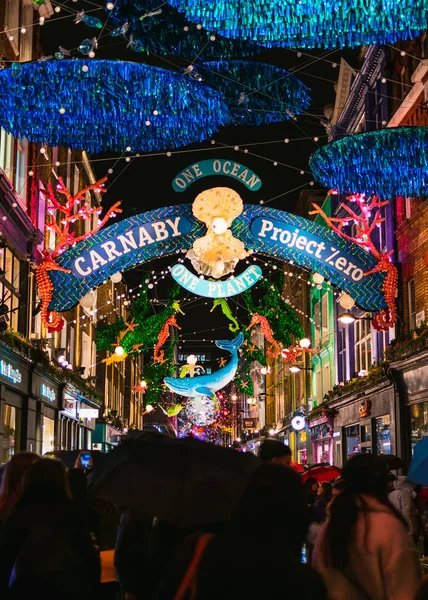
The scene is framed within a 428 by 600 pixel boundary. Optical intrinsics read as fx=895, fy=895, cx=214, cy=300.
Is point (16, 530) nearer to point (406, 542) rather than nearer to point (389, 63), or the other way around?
point (406, 542)

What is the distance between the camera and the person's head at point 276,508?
3.42 meters

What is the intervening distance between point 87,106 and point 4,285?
36.2 feet

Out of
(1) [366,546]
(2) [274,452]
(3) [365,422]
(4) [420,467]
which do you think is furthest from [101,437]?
(1) [366,546]

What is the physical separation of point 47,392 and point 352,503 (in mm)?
25905

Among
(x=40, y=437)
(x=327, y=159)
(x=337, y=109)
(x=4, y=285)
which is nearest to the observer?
(x=327, y=159)

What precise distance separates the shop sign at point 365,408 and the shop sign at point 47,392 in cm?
1063

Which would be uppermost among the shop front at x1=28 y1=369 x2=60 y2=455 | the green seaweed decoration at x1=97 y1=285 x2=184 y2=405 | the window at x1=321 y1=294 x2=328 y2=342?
the window at x1=321 y1=294 x2=328 y2=342

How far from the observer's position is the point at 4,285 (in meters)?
23.5

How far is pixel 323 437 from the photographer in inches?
1668

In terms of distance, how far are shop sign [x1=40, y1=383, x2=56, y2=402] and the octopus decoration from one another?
382 inches

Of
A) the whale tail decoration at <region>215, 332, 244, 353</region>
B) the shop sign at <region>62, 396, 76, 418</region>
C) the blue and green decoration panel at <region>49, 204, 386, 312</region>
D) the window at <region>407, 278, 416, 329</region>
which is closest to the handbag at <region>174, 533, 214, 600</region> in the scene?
the blue and green decoration panel at <region>49, 204, 386, 312</region>

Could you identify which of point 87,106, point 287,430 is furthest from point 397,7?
point 287,430

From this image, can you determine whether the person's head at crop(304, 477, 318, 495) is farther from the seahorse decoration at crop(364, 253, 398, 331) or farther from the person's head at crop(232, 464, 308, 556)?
the person's head at crop(232, 464, 308, 556)

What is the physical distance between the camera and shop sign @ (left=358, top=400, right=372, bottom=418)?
1168 inches
